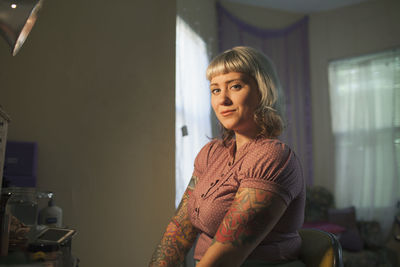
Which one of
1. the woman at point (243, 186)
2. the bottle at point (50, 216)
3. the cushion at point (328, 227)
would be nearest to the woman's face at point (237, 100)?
the woman at point (243, 186)

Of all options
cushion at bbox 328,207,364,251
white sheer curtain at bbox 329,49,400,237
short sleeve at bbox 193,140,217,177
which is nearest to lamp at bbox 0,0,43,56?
short sleeve at bbox 193,140,217,177

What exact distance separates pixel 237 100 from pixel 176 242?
0.51m

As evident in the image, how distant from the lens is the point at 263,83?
1102mm

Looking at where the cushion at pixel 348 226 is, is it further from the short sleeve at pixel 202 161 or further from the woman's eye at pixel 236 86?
the woman's eye at pixel 236 86

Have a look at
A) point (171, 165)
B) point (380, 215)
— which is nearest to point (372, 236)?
point (380, 215)

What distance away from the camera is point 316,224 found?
4.11 meters

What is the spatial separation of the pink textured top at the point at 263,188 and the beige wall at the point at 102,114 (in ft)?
3.35

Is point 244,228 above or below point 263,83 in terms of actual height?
below

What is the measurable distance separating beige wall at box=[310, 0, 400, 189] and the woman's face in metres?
4.01

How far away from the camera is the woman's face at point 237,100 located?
1.12m

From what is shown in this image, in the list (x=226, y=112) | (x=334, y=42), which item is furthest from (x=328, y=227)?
(x=226, y=112)

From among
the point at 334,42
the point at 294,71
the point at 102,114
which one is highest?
the point at 334,42

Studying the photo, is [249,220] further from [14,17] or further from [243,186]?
[14,17]

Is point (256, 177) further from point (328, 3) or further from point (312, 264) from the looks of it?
point (328, 3)
